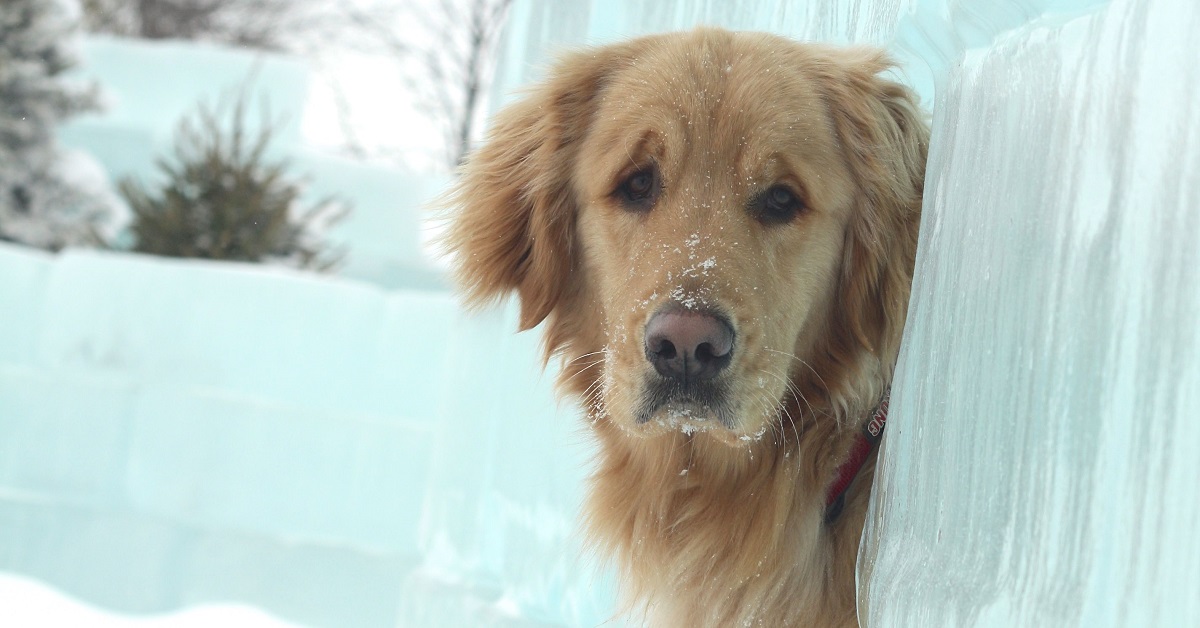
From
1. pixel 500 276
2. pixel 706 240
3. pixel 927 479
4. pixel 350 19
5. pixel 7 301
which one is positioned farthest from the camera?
pixel 350 19

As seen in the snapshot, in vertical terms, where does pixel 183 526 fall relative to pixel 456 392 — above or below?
below

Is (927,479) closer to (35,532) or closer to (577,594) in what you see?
(577,594)

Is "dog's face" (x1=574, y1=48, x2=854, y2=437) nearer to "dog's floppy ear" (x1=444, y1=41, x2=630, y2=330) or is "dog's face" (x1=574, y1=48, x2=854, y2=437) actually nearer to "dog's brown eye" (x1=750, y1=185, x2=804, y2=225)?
"dog's brown eye" (x1=750, y1=185, x2=804, y2=225)

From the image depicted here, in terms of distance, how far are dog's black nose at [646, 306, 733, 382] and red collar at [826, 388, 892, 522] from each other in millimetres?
376

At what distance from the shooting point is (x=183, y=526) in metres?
6.92

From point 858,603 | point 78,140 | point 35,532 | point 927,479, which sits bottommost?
point 35,532

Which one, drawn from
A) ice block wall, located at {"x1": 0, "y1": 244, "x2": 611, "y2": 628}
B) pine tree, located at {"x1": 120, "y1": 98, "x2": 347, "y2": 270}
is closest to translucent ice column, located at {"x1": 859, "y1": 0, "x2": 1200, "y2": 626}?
ice block wall, located at {"x1": 0, "y1": 244, "x2": 611, "y2": 628}

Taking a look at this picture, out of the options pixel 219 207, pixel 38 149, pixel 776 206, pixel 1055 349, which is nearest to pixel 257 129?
pixel 38 149

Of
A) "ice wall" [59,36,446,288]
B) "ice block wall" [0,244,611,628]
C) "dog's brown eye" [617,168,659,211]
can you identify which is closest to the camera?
"dog's brown eye" [617,168,659,211]

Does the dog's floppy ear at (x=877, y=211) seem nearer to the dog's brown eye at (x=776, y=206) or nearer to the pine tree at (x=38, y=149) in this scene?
the dog's brown eye at (x=776, y=206)

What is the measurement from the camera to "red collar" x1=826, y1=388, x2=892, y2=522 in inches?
77.5

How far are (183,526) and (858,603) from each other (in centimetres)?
614

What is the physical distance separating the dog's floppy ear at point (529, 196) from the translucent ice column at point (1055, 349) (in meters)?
0.87

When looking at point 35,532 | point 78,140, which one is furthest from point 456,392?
point 78,140
